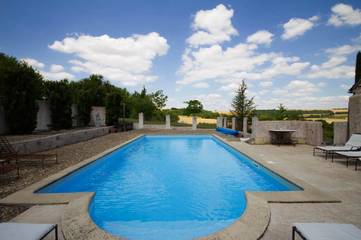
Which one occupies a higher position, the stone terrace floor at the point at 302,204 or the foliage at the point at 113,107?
the foliage at the point at 113,107

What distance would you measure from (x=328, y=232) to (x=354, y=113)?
9003mm

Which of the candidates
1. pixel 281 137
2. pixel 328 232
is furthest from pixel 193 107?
pixel 328 232

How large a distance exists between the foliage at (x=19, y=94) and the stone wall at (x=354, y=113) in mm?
17135

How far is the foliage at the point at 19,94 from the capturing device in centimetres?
1276

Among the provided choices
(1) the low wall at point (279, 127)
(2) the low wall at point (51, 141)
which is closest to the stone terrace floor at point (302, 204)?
(2) the low wall at point (51, 141)

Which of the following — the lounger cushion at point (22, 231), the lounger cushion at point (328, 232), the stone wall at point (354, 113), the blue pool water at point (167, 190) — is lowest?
the blue pool water at point (167, 190)

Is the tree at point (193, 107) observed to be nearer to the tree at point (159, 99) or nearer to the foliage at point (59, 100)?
the tree at point (159, 99)

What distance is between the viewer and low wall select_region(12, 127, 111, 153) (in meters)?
8.81

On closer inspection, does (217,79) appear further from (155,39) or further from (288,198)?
(288,198)

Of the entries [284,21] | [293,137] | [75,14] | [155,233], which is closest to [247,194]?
[155,233]

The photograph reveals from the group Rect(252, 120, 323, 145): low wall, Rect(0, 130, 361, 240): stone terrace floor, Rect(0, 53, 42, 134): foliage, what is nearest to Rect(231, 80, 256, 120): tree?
Rect(252, 120, 323, 145): low wall

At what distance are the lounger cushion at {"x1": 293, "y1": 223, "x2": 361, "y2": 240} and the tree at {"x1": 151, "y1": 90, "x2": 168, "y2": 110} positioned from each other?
36.3 m

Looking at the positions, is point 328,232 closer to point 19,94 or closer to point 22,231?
point 22,231

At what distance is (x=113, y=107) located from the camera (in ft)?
72.3
